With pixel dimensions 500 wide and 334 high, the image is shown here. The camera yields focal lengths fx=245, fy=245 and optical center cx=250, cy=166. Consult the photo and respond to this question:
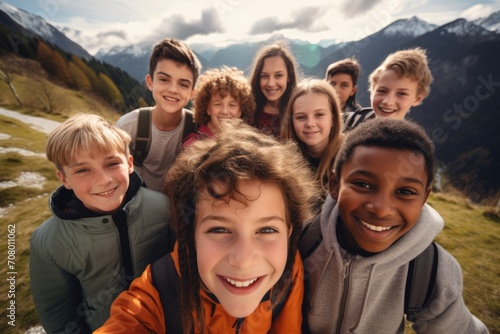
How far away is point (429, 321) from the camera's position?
1.79 metres

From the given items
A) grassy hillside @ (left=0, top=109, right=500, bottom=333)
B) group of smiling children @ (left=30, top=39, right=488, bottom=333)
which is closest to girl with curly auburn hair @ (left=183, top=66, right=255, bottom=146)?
group of smiling children @ (left=30, top=39, right=488, bottom=333)

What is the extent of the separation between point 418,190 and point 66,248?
2.91m

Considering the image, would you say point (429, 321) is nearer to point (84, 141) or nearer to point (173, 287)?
point (173, 287)

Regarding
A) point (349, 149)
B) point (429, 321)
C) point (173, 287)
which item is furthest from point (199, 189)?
point (429, 321)

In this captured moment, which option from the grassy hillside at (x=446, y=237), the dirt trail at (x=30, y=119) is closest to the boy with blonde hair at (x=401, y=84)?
the grassy hillside at (x=446, y=237)

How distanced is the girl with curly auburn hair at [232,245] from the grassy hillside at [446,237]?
310 centimetres

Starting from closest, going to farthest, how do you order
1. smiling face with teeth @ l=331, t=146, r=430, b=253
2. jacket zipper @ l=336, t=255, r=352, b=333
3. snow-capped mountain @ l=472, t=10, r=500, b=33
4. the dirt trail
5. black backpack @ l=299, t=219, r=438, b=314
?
1. smiling face with teeth @ l=331, t=146, r=430, b=253
2. black backpack @ l=299, t=219, r=438, b=314
3. jacket zipper @ l=336, t=255, r=352, b=333
4. the dirt trail
5. snow-capped mountain @ l=472, t=10, r=500, b=33

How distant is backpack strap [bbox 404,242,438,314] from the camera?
1774mm

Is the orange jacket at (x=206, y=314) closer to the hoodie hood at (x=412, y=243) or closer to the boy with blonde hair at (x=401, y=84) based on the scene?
the hoodie hood at (x=412, y=243)

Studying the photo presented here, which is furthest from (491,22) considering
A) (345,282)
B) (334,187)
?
(345,282)

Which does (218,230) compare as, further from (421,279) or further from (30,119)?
(30,119)

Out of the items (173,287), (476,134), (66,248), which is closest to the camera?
(173,287)

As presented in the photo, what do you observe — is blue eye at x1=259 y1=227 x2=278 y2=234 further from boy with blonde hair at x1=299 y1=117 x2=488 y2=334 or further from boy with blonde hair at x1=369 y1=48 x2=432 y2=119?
boy with blonde hair at x1=369 y1=48 x2=432 y2=119

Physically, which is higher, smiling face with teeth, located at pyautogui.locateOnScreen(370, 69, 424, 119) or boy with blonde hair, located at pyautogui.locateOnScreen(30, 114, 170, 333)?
smiling face with teeth, located at pyautogui.locateOnScreen(370, 69, 424, 119)
